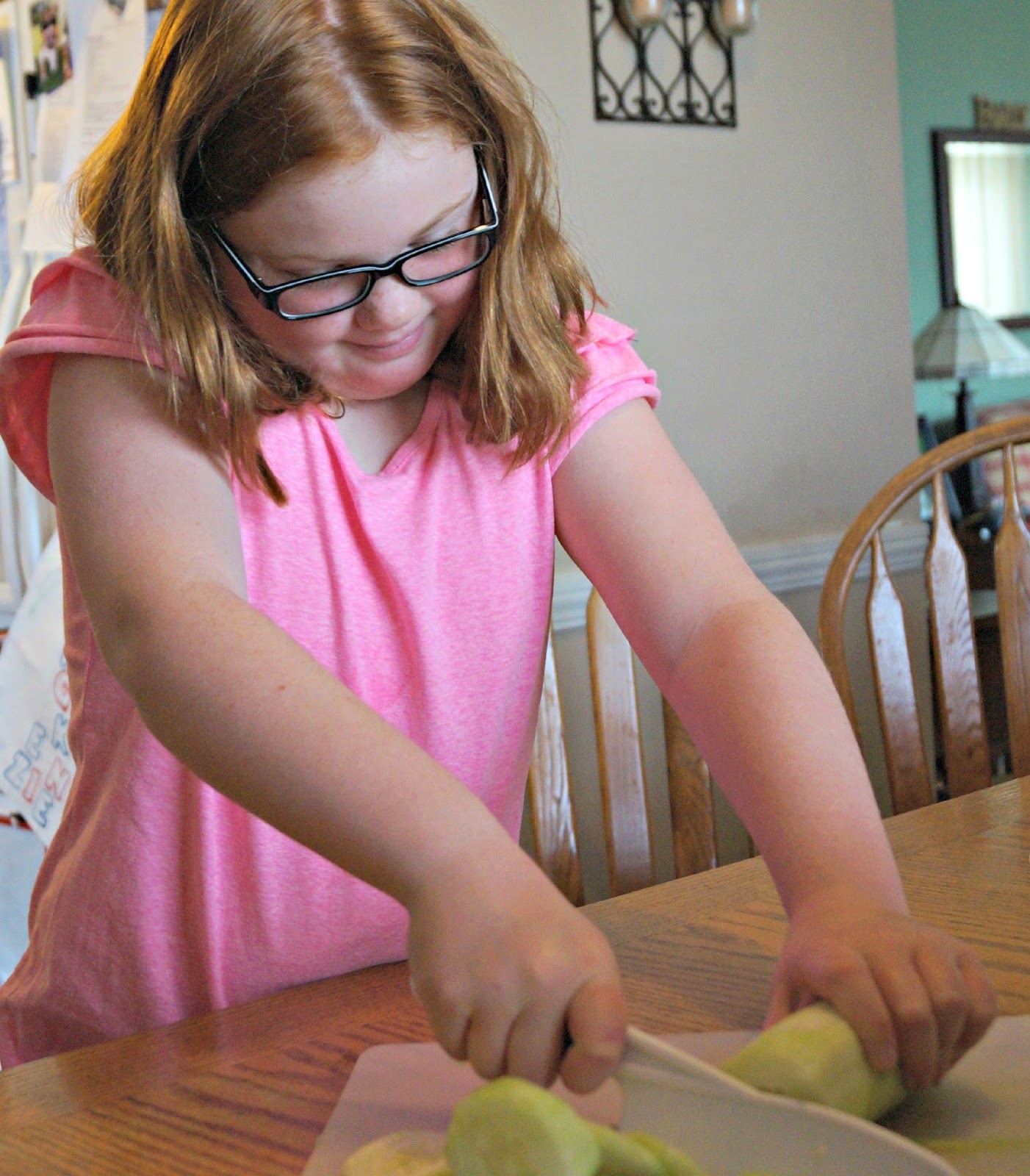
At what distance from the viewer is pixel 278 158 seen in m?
0.69

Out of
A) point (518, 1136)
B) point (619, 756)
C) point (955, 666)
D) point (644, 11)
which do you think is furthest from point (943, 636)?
point (644, 11)

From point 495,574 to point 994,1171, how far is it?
55 centimetres

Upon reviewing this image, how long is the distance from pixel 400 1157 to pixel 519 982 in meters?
0.09

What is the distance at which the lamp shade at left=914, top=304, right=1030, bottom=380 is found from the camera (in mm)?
3488

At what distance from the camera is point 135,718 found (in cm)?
85

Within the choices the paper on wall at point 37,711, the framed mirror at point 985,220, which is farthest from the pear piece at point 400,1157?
the framed mirror at point 985,220

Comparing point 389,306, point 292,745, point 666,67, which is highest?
point 666,67

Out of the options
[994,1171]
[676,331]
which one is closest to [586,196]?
[676,331]

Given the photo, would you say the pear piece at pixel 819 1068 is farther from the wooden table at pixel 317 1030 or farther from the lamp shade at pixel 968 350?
the lamp shade at pixel 968 350

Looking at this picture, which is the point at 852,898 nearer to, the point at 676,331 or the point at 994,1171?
the point at 994,1171

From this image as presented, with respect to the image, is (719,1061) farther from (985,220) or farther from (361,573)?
(985,220)

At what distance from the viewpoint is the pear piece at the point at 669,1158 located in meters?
0.44

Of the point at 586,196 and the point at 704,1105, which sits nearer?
the point at 704,1105

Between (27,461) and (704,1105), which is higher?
(27,461)
